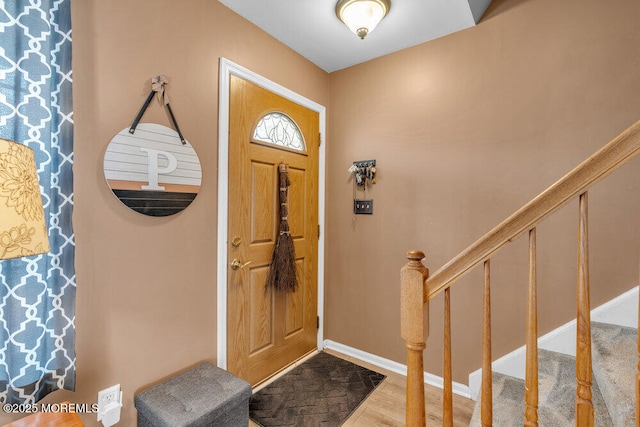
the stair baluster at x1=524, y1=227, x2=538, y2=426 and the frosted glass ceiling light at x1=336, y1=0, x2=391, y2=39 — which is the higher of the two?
the frosted glass ceiling light at x1=336, y1=0, x2=391, y2=39

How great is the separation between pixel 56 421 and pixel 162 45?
166 centimetres

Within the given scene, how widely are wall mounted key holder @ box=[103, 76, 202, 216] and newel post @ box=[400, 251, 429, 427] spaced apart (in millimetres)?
1221

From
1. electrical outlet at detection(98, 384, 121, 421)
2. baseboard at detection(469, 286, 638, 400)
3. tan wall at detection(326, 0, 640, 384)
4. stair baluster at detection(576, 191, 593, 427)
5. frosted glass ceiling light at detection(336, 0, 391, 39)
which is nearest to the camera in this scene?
stair baluster at detection(576, 191, 593, 427)

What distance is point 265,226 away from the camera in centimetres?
211

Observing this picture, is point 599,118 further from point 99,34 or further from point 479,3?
point 99,34

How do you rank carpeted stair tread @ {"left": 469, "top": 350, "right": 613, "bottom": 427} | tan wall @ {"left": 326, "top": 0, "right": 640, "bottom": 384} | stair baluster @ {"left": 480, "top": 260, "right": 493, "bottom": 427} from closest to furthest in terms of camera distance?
stair baluster @ {"left": 480, "top": 260, "right": 493, "bottom": 427} < carpeted stair tread @ {"left": 469, "top": 350, "right": 613, "bottom": 427} < tan wall @ {"left": 326, "top": 0, "right": 640, "bottom": 384}

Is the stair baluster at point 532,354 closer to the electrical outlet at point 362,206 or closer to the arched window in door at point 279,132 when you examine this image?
the electrical outlet at point 362,206

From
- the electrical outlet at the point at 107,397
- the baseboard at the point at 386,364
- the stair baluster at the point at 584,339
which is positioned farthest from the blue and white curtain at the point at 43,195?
the baseboard at the point at 386,364

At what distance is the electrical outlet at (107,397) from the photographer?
1.33 meters

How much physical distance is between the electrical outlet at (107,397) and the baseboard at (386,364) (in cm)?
167

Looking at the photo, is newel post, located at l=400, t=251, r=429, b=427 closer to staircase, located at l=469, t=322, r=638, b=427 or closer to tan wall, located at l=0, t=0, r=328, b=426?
staircase, located at l=469, t=322, r=638, b=427

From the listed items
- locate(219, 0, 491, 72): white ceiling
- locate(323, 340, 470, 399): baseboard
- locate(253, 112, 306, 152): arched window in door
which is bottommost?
locate(323, 340, 470, 399): baseboard

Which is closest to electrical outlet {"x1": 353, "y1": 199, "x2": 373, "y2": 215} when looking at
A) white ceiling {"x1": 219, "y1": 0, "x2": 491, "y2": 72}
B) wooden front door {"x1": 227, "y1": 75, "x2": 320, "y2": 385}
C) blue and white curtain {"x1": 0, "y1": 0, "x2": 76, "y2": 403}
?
wooden front door {"x1": 227, "y1": 75, "x2": 320, "y2": 385}

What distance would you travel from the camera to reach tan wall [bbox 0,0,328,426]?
129cm
